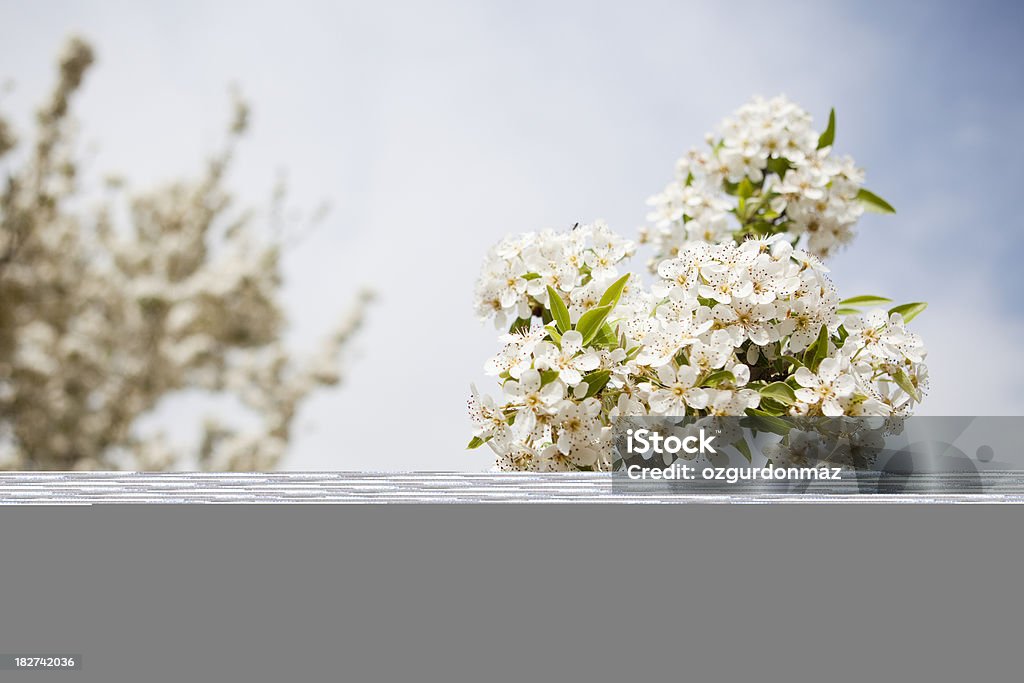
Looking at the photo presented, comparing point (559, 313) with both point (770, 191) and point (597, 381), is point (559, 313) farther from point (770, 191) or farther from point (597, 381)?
point (770, 191)

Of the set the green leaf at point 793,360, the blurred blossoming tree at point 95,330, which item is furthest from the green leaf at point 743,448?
the blurred blossoming tree at point 95,330

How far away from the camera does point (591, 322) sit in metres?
0.62

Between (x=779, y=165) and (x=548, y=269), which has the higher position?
(x=779, y=165)

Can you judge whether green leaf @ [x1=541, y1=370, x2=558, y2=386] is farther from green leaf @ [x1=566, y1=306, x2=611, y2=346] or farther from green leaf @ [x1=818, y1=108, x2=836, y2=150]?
green leaf @ [x1=818, y1=108, x2=836, y2=150]

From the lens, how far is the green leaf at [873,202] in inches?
40.8

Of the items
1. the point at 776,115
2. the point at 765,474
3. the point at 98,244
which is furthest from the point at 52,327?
the point at 765,474

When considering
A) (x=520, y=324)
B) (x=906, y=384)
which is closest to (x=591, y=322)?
(x=520, y=324)

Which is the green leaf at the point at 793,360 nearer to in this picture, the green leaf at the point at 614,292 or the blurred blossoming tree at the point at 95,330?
the green leaf at the point at 614,292

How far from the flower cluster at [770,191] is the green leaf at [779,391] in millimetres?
448
